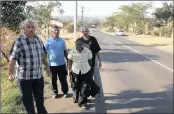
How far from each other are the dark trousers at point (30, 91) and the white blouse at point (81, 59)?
1.05 m

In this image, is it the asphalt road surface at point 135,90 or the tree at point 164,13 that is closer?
the asphalt road surface at point 135,90

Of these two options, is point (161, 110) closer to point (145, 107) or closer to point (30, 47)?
point (145, 107)

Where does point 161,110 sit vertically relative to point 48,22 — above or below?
below

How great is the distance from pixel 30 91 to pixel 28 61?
534mm

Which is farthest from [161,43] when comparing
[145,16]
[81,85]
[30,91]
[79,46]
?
[30,91]

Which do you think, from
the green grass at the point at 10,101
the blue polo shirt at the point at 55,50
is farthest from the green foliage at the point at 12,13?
the blue polo shirt at the point at 55,50

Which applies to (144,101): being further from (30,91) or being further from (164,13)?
(164,13)

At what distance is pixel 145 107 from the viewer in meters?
7.65

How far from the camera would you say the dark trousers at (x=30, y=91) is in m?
5.10

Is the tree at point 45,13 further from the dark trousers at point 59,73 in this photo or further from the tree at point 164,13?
the tree at point 164,13

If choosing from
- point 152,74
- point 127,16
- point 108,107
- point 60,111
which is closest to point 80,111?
point 60,111

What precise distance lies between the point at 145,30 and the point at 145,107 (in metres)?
50.3

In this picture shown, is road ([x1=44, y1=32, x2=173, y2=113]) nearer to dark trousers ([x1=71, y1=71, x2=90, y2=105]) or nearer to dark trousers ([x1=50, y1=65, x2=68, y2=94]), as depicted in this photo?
dark trousers ([x1=71, y1=71, x2=90, y2=105])

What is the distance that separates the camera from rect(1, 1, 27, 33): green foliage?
29.7ft
